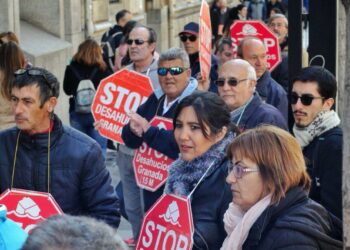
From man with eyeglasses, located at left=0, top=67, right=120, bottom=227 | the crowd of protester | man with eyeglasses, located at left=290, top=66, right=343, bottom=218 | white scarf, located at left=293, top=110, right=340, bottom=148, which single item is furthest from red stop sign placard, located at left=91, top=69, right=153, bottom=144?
man with eyeglasses, located at left=0, top=67, right=120, bottom=227

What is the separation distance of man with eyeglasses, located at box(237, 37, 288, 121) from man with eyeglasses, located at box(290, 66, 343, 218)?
2.23 m

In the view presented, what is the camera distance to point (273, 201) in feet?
13.9

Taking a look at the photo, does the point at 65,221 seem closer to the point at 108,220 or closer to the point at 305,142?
the point at 108,220

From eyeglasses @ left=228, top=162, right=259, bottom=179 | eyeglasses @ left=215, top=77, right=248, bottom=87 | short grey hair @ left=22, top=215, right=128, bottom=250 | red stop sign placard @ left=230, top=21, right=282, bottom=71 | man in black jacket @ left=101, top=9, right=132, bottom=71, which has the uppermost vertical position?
short grey hair @ left=22, top=215, right=128, bottom=250

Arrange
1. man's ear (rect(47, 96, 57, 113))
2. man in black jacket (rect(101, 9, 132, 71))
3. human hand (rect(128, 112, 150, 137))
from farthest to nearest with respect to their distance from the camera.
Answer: man in black jacket (rect(101, 9, 132, 71)) < human hand (rect(128, 112, 150, 137)) < man's ear (rect(47, 96, 57, 113))

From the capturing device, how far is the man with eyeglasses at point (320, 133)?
5.20m

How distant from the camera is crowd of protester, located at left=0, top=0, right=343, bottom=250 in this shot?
4.20 meters

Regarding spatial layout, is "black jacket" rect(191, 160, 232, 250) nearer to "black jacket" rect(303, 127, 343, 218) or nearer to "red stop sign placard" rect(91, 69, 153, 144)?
"black jacket" rect(303, 127, 343, 218)

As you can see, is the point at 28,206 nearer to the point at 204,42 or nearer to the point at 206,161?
the point at 206,161

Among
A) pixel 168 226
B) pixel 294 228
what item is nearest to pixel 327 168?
pixel 168 226

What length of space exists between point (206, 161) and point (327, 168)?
583mm

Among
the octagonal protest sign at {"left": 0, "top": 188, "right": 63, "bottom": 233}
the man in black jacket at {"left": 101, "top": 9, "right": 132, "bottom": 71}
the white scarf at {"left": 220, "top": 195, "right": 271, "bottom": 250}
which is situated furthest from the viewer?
the man in black jacket at {"left": 101, "top": 9, "right": 132, "bottom": 71}

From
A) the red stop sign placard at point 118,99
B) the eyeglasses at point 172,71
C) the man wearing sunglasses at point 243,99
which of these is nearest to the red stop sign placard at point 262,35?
the red stop sign placard at point 118,99

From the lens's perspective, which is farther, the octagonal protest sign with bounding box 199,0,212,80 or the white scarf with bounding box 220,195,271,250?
the octagonal protest sign with bounding box 199,0,212,80
